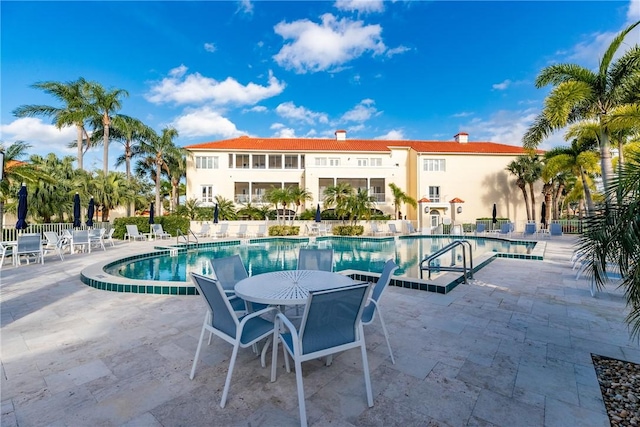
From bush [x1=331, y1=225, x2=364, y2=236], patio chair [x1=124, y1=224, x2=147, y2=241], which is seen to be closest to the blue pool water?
patio chair [x1=124, y1=224, x2=147, y2=241]

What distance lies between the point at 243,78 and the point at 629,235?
90.9ft

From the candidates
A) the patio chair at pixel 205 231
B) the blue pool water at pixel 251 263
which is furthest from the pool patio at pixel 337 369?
the patio chair at pixel 205 231

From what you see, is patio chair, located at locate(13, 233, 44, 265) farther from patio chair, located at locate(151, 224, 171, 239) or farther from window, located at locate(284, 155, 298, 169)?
window, located at locate(284, 155, 298, 169)

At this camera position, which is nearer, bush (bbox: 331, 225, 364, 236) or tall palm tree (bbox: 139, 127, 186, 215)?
bush (bbox: 331, 225, 364, 236)

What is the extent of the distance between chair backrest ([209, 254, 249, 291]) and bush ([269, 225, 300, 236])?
1755cm

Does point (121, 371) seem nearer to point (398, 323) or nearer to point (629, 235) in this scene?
point (398, 323)

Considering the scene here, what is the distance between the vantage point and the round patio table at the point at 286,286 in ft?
9.12

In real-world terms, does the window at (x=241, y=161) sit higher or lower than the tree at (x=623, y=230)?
higher

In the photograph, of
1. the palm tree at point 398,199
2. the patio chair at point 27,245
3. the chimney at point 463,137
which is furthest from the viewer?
the chimney at point 463,137

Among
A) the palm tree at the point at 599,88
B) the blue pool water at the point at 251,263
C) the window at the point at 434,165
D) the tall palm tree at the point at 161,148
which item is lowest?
the blue pool water at the point at 251,263

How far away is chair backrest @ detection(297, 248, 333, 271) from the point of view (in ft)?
15.3

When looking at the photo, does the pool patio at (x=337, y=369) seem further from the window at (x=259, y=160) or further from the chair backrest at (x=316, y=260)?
the window at (x=259, y=160)

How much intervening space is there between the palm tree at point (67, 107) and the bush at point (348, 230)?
19202 mm

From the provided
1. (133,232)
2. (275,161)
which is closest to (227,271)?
(133,232)
